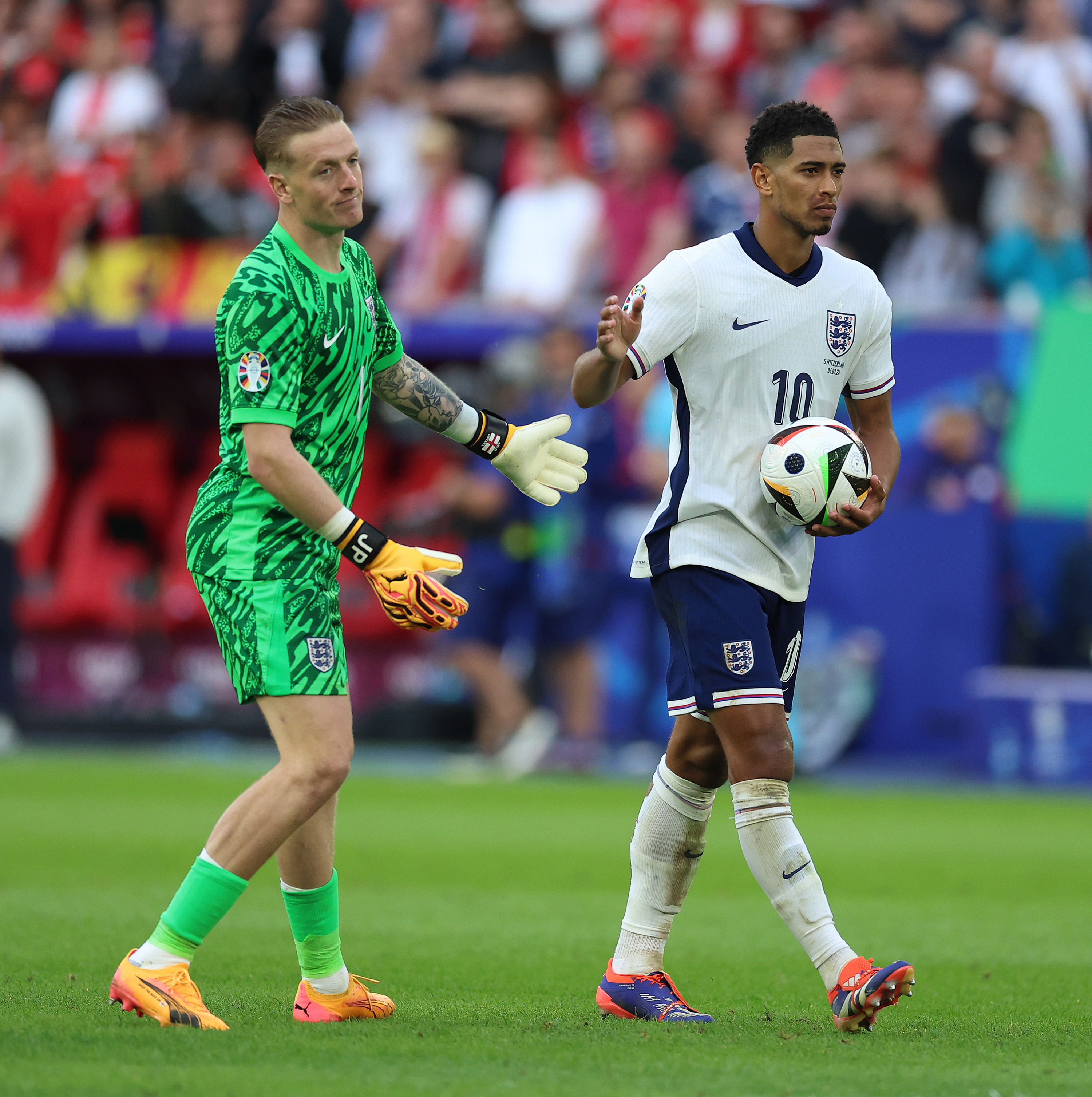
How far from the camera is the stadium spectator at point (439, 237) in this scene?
16.3 meters

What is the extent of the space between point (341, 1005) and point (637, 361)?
2.06 meters

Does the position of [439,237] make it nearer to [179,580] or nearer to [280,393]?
[179,580]

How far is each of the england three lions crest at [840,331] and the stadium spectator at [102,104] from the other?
14.3 metres

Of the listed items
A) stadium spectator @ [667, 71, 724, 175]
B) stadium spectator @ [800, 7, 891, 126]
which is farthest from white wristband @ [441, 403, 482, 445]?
stadium spectator @ [800, 7, 891, 126]

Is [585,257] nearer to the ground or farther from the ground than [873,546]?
farther from the ground

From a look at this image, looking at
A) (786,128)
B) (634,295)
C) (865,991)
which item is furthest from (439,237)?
(865,991)


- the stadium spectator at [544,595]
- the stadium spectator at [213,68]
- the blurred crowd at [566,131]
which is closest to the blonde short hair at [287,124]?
the stadium spectator at [544,595]

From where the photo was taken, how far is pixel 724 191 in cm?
1561

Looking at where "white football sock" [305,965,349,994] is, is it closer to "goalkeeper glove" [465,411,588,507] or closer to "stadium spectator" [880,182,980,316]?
"goalkeeper glove" [465,411,588,507]

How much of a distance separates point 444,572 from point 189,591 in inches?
473

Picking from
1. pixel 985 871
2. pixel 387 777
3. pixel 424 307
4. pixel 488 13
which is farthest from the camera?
pixel 488 13

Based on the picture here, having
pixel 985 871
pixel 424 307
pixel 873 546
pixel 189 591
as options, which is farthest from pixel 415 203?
pixel 985 871

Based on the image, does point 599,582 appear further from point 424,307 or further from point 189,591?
point 189,591

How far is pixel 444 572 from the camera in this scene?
5086mm
